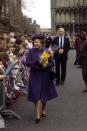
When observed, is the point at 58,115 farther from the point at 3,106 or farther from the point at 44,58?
the point at 44,58

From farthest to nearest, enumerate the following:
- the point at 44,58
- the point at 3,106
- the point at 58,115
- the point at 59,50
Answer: the point at 59,50 < the point at 58,115 < the point at 3,106 < the point at 44,58

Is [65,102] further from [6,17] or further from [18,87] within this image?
[6,17]

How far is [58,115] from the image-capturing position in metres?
13.0

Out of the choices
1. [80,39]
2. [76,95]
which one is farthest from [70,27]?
[76,95]

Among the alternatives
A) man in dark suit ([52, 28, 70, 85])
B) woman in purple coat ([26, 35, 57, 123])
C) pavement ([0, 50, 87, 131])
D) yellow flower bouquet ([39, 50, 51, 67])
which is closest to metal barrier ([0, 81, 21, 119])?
pavement ([0, 50, 87, 131])

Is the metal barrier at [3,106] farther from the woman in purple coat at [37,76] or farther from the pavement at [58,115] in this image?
the woman in purple coat at [37,76]

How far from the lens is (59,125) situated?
11.7 m

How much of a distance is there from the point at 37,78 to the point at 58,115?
4.24 ft

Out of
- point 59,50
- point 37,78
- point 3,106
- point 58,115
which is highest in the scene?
point 37,78

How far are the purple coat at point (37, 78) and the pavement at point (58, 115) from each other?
21.9 inches

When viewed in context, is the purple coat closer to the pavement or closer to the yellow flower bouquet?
the yellow flower bouquet

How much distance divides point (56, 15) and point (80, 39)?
106277 millimetres

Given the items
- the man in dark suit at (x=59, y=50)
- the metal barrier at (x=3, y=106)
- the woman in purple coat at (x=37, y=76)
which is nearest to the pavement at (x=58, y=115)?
the metal barrier at (x=3, y=106)

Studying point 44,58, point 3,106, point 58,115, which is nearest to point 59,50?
point 58,115
